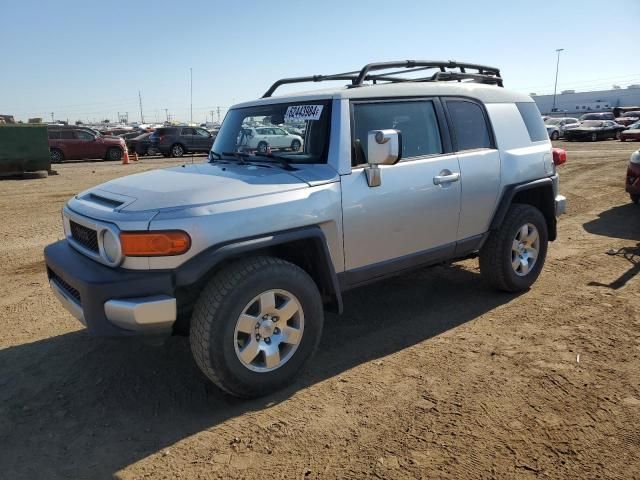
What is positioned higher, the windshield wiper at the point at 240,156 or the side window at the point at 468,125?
the side window at the point at 468,125

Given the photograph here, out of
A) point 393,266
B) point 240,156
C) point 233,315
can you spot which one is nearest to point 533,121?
point 393,266

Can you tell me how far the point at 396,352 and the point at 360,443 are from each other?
113 cm

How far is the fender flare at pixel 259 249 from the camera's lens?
2.82 meters

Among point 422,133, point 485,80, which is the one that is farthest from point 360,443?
point 485,80

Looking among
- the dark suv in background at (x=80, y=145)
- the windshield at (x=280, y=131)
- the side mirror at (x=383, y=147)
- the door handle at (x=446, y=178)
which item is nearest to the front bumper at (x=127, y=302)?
the windshield at (x=280, y=131)

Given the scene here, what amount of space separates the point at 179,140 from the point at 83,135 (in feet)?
14.2

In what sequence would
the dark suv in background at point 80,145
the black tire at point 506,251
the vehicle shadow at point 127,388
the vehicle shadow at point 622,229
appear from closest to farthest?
the vehicle shadow at point 127,388, the black tire at point 506,251, the vehicle shadow at point 622,229, the dark suv in background at point 80,145

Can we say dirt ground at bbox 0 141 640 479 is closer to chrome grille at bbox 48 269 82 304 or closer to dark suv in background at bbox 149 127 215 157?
chrome grille at bbox 48 269 82 304

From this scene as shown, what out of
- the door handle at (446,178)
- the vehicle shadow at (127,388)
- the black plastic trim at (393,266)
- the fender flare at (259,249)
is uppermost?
the door handle at (446,178)

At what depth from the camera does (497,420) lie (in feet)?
9.52

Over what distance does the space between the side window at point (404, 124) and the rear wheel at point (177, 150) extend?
22587mm

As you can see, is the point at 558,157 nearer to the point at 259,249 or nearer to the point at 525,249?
the point at 525,249

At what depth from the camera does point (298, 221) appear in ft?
10.4

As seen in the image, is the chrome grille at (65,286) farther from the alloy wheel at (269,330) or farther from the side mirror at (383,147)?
the side mirror at (383,147)
